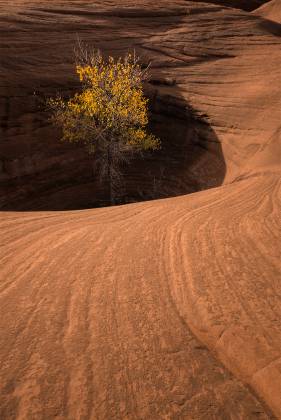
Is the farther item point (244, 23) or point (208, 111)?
point (244, 23)

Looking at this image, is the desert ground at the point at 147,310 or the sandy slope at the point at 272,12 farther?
the sandy slope at the point at 272,12

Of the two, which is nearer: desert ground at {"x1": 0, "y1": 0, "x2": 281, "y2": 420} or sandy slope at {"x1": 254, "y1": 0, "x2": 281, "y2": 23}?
desert ground at {"x1": 0, "y1": 0, "x2": 281, "y2": 420}

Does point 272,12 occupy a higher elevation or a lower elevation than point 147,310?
higher

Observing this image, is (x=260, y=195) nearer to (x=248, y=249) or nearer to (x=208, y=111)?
(x=248, y=249)

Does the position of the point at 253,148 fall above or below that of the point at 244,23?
below

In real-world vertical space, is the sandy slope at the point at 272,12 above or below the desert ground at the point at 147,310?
above

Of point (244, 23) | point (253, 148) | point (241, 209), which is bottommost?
point (241, 209)

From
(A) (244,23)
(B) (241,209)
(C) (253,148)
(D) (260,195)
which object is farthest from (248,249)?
(A) (244,23)

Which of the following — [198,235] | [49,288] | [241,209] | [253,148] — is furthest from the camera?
[253,148]

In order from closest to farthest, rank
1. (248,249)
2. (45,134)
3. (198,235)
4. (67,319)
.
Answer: (67,319) → (248,249) → (198,235) → (45,134)

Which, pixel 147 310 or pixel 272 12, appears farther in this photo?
pixel 272 12

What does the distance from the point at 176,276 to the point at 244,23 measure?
81.7 ft

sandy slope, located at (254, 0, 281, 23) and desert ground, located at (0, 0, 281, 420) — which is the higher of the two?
sandy slope, located at (254, 0, 281, 23)

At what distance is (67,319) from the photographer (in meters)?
2.71
